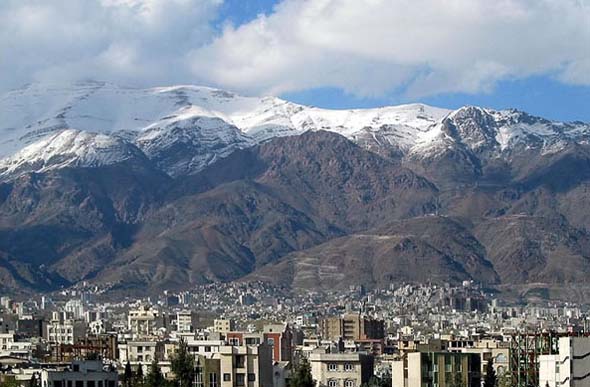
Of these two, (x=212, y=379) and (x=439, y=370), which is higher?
(x=439, y=370)

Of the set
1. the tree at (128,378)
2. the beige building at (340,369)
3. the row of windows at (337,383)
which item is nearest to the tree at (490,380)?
the tree at (128,378)

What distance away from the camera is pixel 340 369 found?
14500cm

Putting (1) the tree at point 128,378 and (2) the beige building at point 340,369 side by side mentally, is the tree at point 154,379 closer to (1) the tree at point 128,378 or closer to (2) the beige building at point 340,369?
(1) the tree at point 128,378

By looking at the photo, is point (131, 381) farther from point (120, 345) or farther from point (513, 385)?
point (120, 345)

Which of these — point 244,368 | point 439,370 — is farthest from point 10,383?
point 439,370

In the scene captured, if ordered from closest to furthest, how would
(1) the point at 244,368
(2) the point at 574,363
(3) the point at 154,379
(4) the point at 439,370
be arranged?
1. (2) the point at 574,363
2. (3) the point at 154,379
3. (1) the point at 244,368
4. (4) the point at 439,370

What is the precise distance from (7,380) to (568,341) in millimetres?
52851

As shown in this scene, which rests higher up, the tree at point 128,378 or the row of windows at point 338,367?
the row of windows at point 338,367

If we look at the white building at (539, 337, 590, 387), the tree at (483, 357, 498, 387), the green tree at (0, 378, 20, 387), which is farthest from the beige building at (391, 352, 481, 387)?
the white building at (539, 337, 590, 387)

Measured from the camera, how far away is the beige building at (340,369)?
141 metres

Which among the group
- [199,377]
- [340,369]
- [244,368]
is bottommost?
[199,377]

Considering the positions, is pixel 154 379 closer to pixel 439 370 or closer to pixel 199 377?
pixel 199 377

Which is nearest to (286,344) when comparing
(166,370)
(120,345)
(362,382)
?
(120,345)

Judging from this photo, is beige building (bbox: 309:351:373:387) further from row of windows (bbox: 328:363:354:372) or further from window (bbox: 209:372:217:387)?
window (bbox: 209:372:217:387)
